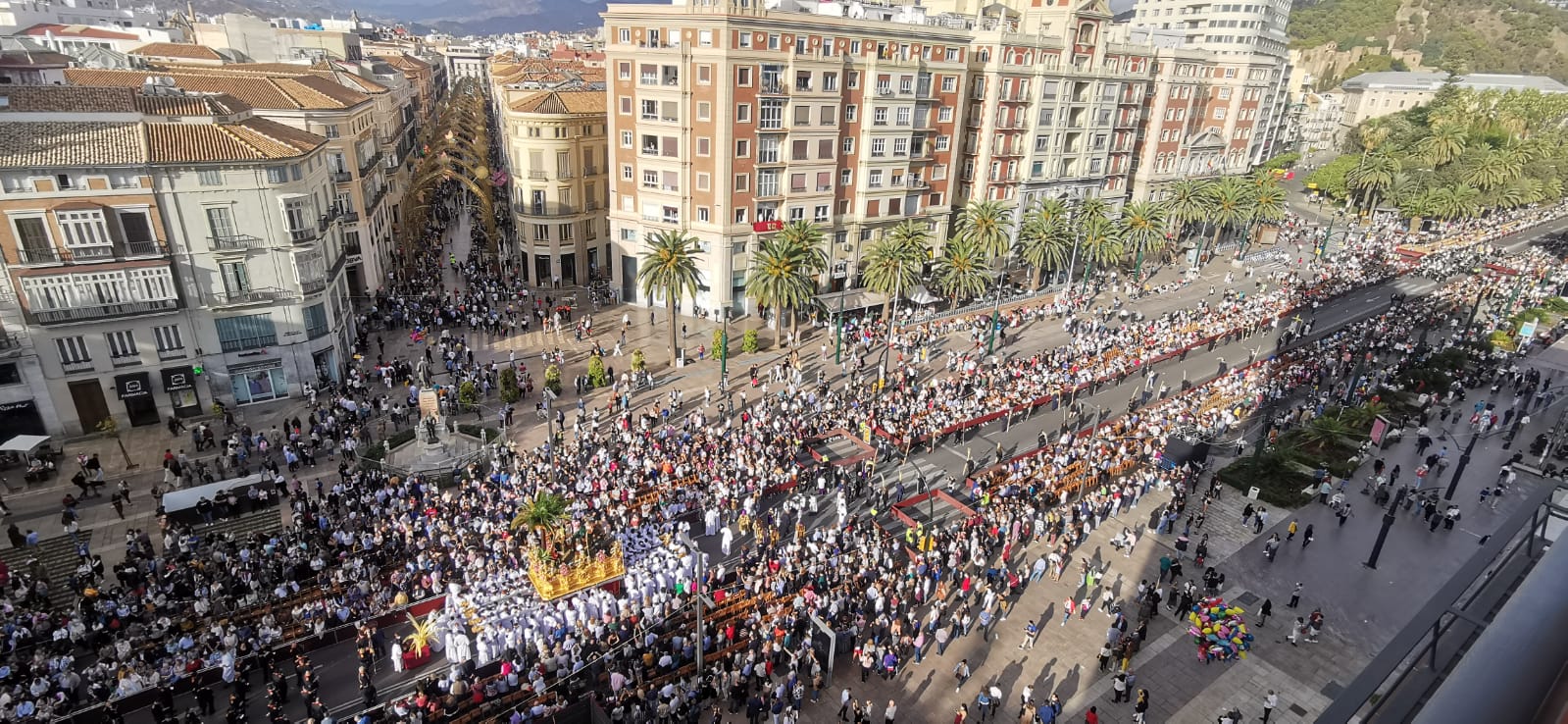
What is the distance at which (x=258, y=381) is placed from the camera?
4188cm

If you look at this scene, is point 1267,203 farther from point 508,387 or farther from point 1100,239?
point 508,387

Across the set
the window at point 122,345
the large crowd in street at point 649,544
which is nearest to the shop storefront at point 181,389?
the window at point 122,345

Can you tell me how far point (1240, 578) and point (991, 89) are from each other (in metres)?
47.3

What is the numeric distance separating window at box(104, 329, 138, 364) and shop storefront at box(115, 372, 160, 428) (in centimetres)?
87

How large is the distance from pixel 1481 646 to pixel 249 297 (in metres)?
47.0

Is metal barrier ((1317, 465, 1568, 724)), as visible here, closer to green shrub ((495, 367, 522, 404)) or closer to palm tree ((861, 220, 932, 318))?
green shrub ((495, 367, 522, 404))

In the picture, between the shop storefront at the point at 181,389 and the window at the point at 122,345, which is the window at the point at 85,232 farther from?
the shop storefront at the point at 181,389

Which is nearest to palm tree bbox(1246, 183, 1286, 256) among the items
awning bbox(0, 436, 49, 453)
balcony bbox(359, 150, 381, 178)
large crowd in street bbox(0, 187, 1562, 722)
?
large crowd in street bbox(0, 187, 1562, 722)

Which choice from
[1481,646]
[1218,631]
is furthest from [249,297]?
[1481,646]

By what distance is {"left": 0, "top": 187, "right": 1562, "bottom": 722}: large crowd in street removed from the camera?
24.4 metres

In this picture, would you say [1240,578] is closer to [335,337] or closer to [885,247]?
[885,247]

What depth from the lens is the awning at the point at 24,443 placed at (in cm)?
3372

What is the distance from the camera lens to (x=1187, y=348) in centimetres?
5522

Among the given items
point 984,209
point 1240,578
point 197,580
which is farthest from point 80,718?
point 984,209
